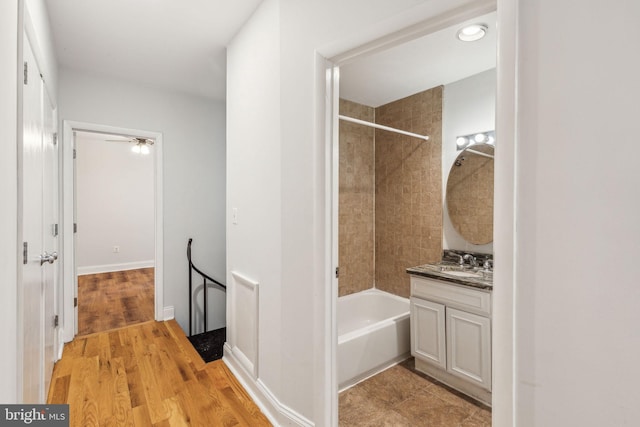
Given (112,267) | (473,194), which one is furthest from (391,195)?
(112,267)

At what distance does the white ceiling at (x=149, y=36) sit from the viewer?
1.97 meters

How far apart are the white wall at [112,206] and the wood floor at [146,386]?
11.1 ft

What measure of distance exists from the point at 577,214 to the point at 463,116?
215cm

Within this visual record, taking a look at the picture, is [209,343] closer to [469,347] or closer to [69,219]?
[69,219]

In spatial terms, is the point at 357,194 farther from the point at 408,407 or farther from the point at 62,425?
the point at 62,425

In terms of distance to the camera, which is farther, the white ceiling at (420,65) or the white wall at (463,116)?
the white wall at (463,116)

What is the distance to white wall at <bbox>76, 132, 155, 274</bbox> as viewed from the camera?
211 inches

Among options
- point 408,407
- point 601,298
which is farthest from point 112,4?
point 408,407

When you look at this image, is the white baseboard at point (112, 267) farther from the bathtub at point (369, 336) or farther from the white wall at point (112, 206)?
the bathtub at point (369, 336)

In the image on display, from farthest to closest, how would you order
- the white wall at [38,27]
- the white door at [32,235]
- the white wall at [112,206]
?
the white wall at [112,206]
the white wall at [38,27]
the white door at [32,235]

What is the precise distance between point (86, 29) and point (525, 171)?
294cm

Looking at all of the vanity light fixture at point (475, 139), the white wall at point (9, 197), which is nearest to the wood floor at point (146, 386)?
the white wall at point (9, 197)

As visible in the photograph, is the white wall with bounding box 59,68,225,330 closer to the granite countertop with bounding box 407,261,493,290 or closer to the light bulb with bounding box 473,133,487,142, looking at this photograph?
the granite countertop with bounding box 407,261,493,290

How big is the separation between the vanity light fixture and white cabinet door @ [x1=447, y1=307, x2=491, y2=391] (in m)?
1.43
